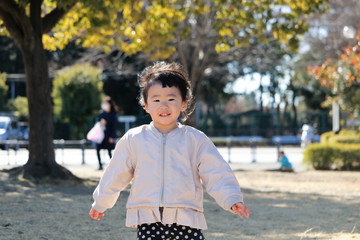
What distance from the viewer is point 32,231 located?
21.3ft

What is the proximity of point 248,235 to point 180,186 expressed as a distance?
311cm

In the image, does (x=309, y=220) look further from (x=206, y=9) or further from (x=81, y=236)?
(x=206, y=9)

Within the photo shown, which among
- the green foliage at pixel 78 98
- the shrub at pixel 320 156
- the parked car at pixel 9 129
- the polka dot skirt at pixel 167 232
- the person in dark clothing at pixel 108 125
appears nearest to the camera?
the polka dot skirt at pixel 167 232

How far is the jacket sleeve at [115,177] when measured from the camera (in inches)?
157

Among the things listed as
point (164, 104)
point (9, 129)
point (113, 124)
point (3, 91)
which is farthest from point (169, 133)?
point (3, 91)

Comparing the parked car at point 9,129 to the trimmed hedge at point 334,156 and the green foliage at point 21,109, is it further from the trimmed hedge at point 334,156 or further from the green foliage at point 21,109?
the trimmed hedge at point 334,156

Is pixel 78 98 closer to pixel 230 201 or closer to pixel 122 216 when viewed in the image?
pixel 122 216

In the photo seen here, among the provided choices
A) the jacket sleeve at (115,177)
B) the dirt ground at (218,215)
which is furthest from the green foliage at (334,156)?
the jacket sleeve at (115,177)

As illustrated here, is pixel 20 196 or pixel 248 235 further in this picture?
pixel 20 196

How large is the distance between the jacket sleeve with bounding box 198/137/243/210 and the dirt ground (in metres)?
2.68

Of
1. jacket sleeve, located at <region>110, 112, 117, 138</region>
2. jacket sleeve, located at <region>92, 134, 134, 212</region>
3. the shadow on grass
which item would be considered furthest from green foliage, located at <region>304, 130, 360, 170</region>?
jacket sleeve, located at <region>92, 134, 134, 212</region>

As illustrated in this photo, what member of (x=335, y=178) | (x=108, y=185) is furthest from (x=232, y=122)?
(x=108, y=185)

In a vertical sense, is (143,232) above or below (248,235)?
above

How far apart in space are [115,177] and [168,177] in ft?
1.12
